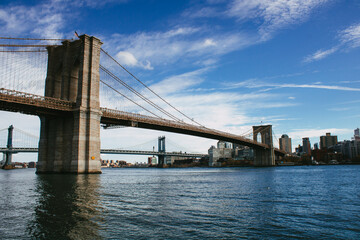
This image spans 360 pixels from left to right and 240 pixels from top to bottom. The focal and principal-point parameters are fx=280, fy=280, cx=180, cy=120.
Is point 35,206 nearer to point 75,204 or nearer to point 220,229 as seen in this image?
point 75,204

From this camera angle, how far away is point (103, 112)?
45.9 metres

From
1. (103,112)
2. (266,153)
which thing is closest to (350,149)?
(266,153)

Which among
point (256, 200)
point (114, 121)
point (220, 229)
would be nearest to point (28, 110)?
point (114, 121)

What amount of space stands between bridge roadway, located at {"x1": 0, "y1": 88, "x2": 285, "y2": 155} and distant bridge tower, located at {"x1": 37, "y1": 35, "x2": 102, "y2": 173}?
2216 millimetres

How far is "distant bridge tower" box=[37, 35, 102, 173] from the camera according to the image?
40.1m

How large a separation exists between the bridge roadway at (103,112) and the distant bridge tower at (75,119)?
222 centimetres

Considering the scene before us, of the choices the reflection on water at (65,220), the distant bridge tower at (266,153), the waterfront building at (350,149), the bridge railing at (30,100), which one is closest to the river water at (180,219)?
the reflection on water at (65,220)

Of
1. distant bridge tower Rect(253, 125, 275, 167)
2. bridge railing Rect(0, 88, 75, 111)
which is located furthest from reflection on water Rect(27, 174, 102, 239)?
distant bridge tower Rect(253, 125, 275, 167)

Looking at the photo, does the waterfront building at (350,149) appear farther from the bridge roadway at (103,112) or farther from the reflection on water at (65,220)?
the reflection on water at (65,220)

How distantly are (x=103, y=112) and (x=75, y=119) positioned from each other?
6120 millimetres

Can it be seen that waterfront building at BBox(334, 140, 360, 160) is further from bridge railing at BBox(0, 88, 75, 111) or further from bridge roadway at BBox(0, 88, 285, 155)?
bridge railing at BBox(0, 88, 75, 111)

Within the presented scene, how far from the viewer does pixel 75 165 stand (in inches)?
1542

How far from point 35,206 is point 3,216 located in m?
2.16

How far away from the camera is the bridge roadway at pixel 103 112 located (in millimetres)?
35375
